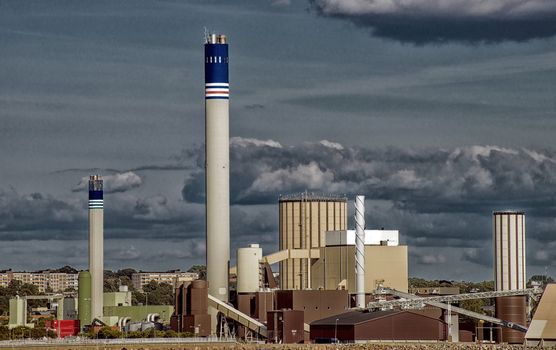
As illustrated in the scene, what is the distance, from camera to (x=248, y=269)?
118 m

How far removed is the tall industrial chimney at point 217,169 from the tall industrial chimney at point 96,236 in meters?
26.8

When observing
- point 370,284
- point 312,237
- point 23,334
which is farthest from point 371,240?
point 23,334

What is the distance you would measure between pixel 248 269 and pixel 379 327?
15532mm

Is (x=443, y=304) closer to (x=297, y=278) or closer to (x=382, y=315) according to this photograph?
(x=382, y=315)

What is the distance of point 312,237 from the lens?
137 meters

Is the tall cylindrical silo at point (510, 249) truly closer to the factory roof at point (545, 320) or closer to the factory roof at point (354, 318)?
the factory roof at point (354, 318)

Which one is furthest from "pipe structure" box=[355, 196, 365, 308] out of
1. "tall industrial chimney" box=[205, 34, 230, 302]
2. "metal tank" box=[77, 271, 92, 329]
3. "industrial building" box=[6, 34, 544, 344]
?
"metal tank" box=[77, 271, 92, 329]

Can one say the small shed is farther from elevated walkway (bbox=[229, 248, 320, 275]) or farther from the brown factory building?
elevated walkway (bbox=[229, 248, 320, 275])

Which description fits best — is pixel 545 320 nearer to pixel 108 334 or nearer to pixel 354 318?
pixel 354 318

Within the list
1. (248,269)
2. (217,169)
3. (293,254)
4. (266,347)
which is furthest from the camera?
(293,254)

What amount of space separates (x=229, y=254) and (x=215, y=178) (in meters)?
7.25

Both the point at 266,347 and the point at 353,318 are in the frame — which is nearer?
the point at 266,347

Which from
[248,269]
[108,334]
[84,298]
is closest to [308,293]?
[248,269]

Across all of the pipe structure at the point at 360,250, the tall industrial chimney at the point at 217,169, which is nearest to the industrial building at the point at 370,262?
the pipe structure at the point at 360,250
